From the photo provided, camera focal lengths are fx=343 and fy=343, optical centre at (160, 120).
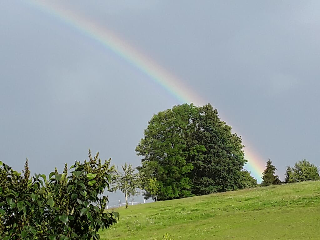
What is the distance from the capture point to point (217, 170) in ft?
224

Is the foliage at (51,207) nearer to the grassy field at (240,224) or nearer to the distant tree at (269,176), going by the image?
the grassy field at (240,224)

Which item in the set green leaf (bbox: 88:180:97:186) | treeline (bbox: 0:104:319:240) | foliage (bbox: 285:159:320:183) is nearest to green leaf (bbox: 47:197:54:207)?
green leaf (bbox: 88:180:97:186)

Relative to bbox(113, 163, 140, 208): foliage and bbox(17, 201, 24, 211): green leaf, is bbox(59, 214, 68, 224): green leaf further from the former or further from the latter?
bbox(113, 163, 140, 208): foliage

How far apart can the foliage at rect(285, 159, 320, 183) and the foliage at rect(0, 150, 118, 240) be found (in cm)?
Answer: 8676

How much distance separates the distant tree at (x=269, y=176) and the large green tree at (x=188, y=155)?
4.86m

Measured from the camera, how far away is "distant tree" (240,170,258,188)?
2759 inches

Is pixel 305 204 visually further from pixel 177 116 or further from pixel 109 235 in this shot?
pixel 177 116

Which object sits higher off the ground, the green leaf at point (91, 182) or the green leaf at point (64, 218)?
the green leaf at point (91, 182)

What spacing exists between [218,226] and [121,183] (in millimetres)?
30872

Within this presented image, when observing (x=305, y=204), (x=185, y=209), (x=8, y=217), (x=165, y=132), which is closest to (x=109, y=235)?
(x=185, y=209)

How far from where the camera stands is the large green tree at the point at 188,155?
218ft

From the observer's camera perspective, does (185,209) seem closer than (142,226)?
No

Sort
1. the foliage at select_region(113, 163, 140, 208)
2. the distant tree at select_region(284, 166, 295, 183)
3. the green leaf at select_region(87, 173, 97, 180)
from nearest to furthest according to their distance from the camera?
the green leaf at select_region(87, 173, 97, 180)
the foliage at select_region(113, 163, 140, 208)
the distant tree at select_region(284, 166, 295, 183)

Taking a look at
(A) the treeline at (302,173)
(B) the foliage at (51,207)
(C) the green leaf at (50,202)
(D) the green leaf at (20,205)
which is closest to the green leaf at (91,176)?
(B) the foliage at (51,207)
